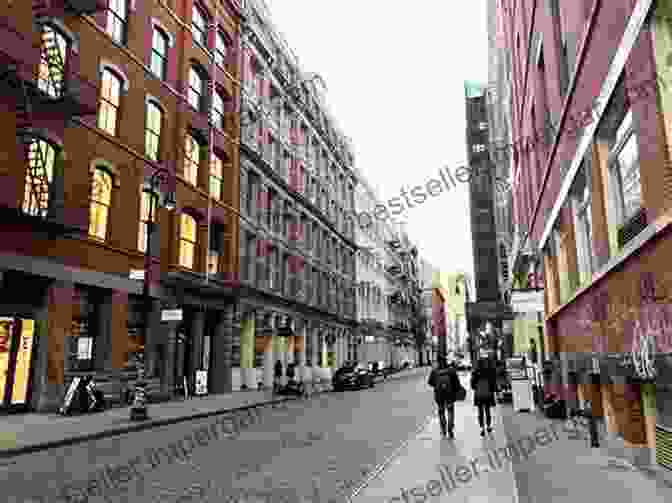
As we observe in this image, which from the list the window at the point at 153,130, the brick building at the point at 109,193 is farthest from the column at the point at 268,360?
the window at the point at 153,130

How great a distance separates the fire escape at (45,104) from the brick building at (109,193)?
0.04m

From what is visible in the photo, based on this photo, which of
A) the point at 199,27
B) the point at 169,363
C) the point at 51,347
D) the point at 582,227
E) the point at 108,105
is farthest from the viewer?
the point at 199,27

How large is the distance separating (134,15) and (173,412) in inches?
600

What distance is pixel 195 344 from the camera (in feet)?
81.4

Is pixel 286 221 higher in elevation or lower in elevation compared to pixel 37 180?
higher

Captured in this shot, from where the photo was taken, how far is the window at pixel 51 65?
650 inches

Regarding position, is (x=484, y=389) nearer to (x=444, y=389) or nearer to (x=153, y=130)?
(x=444, y=389)

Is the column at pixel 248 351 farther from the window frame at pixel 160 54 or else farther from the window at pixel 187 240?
the window frame at pixel 160 54

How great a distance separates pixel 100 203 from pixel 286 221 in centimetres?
1921

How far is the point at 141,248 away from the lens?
21.2 meters

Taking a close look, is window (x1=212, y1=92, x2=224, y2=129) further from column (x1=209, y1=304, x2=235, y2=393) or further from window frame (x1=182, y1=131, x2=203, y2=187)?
column (x1=209, y1=304, x2=235, y2=393)

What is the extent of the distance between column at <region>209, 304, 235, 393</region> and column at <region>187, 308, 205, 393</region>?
1.87m

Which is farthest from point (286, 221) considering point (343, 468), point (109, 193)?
point (343, 468)

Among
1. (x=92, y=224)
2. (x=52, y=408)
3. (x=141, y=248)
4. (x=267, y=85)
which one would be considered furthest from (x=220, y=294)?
(x=267, y=85)
